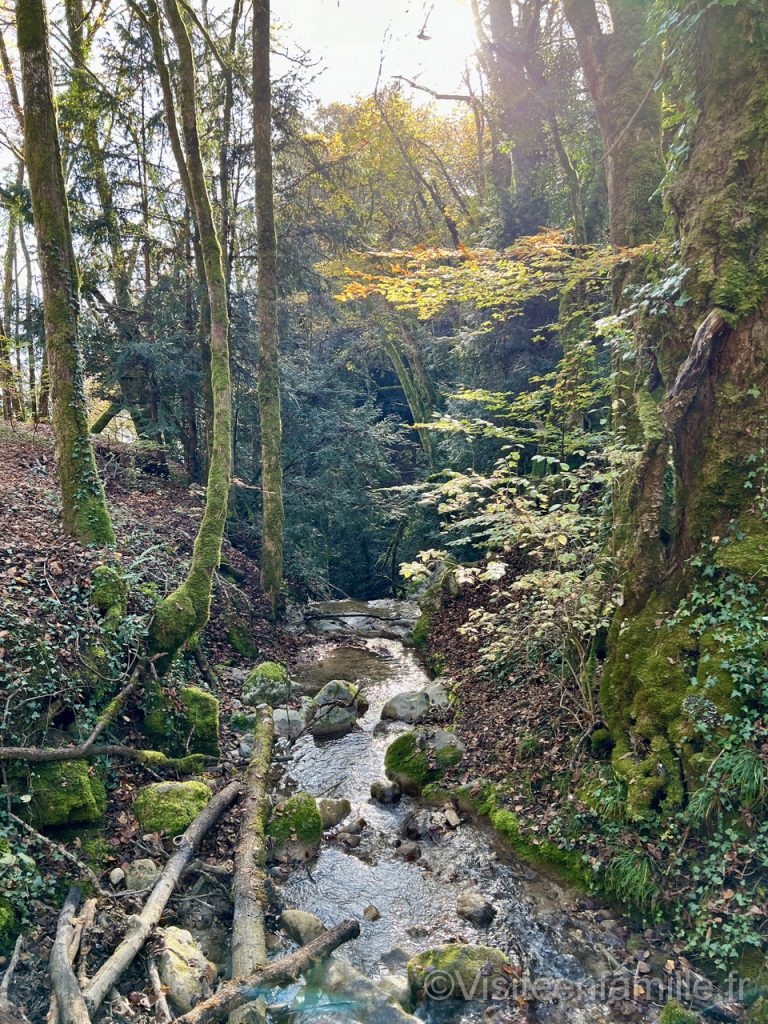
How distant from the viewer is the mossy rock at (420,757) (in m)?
7.17

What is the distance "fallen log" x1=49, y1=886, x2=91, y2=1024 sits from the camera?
3.36m

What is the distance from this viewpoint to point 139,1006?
371 cm

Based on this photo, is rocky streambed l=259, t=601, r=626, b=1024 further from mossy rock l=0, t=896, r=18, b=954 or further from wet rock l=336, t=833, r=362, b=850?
mossy rock l=0, t=896, r=18, b=954

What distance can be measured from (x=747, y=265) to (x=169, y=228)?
45.2 feet

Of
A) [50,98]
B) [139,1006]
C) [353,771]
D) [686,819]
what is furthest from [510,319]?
[139,1006]

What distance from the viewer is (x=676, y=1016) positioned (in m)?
3.64

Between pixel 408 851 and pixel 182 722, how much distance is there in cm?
305

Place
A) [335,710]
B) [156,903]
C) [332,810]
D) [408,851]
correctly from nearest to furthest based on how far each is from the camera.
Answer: [156,903] < [408,851] < [332,810] < [335,710]

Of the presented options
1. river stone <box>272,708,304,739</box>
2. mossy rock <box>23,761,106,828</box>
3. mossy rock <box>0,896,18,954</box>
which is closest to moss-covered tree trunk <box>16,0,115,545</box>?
mossy rock <box>23,761,106,828</box>

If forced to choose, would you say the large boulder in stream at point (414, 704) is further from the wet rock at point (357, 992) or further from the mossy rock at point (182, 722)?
the wet rock at point (357, 992)

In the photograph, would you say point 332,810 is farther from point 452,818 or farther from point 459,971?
point 459,971

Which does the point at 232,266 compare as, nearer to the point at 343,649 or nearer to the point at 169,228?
the point at 169,228

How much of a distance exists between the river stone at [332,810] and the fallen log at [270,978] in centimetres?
176

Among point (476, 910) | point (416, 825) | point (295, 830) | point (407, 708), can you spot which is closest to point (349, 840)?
point (295, 830)
